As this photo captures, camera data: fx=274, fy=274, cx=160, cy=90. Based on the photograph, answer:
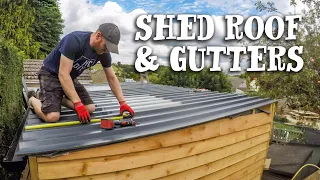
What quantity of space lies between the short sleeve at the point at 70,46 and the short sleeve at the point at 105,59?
0.43 m

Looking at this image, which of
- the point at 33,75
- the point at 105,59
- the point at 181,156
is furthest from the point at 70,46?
the point at 33,75

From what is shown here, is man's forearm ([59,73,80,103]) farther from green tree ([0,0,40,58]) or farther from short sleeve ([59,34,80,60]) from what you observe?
green tree ([0,0,40,58])

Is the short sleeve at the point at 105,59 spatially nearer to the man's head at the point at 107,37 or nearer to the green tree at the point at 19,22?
the man's head at the point at 107,37

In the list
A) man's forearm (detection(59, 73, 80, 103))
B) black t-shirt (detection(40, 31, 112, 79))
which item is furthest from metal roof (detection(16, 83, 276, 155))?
black t-shirt (detection(40, 31, 112, 79))

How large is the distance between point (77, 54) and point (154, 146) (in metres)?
1.27

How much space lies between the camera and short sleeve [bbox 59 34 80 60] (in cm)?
278

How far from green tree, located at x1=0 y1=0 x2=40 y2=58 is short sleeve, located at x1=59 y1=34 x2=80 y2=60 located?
1804 centimetres

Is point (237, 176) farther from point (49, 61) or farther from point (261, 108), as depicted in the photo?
point (49, 61)

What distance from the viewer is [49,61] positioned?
128 inches

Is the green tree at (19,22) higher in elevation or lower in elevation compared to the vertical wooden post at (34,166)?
higher

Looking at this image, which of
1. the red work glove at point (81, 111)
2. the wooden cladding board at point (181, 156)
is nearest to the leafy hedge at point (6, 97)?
the red work glove at point (81, 111)

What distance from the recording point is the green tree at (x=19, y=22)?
18.9 metres

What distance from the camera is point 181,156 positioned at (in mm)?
3123

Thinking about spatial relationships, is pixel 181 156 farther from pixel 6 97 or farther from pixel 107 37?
pixel 6 97
